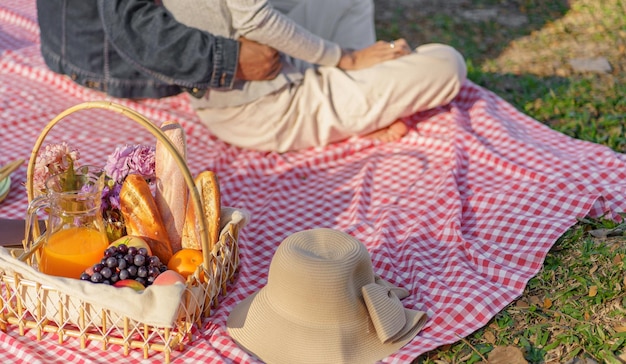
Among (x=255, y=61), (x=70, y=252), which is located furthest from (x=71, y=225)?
(x=255, y=61)

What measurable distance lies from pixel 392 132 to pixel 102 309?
1.68 metres

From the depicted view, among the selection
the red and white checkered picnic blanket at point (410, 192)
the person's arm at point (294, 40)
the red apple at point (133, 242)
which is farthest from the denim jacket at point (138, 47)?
the red apple at point (133, 242)

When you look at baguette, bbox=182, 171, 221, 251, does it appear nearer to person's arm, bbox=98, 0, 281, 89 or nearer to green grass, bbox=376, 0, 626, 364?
green grass, bbox=376, 0, 626, 364

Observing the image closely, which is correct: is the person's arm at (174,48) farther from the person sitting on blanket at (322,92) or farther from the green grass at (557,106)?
the green grass at (557,106)

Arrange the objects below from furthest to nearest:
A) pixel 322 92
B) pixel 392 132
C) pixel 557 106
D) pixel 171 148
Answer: pixel 557 106 → pixel 392 132 → pixel 322 92 → pixel 171 148

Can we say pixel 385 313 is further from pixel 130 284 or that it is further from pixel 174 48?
pixel 174 48

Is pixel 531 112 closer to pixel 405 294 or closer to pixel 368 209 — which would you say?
pixel 368 209

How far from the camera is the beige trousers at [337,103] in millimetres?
3209

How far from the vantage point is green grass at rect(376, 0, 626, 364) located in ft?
7.22

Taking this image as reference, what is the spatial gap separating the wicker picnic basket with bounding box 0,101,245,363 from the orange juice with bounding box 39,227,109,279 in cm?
6

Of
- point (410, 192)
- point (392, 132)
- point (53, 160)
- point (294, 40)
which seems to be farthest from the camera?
point (392, 132)

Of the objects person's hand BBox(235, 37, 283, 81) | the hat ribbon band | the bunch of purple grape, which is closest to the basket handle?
the bunch of purple grape

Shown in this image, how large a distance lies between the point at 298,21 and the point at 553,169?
1177 mm

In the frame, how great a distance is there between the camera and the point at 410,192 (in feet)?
9.86
